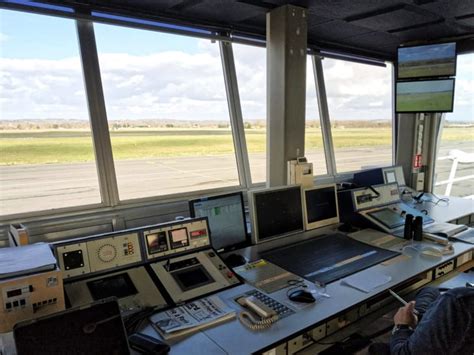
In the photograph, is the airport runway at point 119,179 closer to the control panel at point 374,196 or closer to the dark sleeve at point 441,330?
the control panel at point 374,196

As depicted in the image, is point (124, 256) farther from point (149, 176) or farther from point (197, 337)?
point (149, 176)

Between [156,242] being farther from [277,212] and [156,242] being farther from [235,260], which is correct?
[277,212]

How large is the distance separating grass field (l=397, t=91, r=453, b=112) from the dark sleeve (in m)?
3.00

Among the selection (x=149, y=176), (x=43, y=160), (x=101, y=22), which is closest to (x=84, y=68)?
(x=101, y=22)

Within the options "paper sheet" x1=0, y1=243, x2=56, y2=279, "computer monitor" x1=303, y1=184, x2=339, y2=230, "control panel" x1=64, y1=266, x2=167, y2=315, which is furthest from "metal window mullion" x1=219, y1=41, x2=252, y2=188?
"paper sheet" x1=0, y1=243, x2=56, y2=279

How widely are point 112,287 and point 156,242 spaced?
0.31 m

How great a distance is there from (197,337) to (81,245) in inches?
27.4

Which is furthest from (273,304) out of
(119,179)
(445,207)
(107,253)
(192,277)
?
(445,207)

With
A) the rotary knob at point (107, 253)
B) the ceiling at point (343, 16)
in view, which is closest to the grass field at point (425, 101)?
the ceiling at point (343, 16)

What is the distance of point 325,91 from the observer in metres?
4.37

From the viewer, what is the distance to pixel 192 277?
5.72ft

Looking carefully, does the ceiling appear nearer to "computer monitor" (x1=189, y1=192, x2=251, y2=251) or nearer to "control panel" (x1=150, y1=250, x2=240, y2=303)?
"computer monitor" (x1=189, y1=192, x2=251, y2=251)

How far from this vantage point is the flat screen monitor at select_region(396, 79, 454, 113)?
363 centimetres

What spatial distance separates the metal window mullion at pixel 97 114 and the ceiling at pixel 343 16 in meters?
0.23
